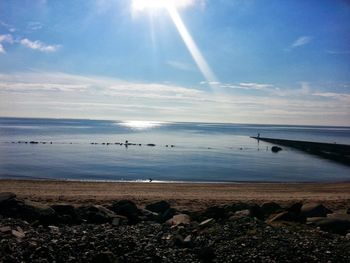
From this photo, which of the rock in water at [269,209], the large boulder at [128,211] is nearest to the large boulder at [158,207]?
the large boulder at [128,211]

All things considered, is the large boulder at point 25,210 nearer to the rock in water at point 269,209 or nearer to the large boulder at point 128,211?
the large boulder at point 128,211

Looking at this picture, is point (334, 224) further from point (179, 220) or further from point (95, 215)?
A: point (95, 215)

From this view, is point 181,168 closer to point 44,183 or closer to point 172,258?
point 44,183

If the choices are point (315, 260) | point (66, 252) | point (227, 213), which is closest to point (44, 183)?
point (227, 213)

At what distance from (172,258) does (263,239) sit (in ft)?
7.66

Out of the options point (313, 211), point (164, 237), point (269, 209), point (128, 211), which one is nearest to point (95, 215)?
point (128, 211)

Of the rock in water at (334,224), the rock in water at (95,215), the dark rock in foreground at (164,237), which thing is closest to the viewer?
the dark rock in foreground at (164,237)

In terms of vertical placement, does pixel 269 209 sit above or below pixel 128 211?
above

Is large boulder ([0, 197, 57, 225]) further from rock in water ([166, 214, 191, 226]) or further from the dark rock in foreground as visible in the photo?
rock in water ([166, 214, 191, 226])

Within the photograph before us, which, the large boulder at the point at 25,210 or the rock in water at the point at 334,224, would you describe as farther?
the large boulder at the point at 25,210

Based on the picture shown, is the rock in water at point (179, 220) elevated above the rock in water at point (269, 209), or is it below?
below

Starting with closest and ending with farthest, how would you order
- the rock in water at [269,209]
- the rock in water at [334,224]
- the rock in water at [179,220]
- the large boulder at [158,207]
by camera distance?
the rock in water at [334,224]
the rock in water at [179,220]
the rock in water at [269,209]
the large boulder at [158,207]

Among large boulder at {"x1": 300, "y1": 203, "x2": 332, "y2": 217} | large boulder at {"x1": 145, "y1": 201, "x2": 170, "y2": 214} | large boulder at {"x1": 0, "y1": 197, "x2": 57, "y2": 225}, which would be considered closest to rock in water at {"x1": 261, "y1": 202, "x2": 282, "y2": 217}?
large boulder at {"x1": 300, "y1": 203, "x2": 332, "y2": 217}

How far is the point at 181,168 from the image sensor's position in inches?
1687
